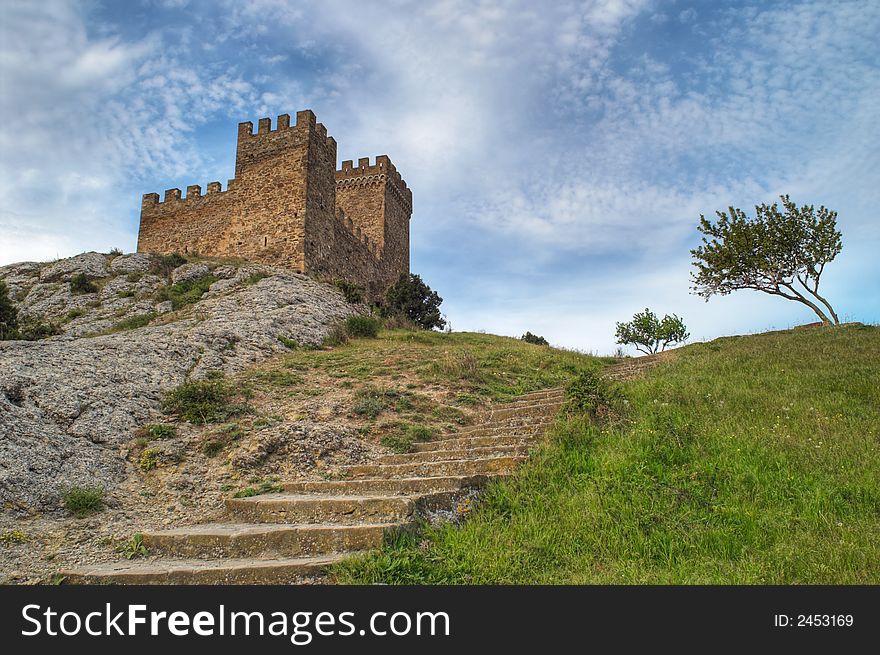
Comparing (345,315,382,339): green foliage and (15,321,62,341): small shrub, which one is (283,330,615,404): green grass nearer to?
(345,315,382,339): green foliage

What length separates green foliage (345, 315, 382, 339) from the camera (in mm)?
19297

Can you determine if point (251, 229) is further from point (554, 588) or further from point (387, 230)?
point (554, 588)

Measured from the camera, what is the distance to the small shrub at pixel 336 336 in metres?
17.6

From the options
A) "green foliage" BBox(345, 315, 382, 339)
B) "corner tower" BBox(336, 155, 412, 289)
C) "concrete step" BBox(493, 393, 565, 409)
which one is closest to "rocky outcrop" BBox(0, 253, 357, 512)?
"green foliage" BBox(345, 315, 382, 339)

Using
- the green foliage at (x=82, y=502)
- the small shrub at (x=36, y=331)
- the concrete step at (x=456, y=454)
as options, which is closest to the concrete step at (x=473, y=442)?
the concrete step at (x=456, y=454)

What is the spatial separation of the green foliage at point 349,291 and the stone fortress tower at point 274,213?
2.62ft

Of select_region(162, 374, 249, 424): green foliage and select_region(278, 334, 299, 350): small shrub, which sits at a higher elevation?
select_region(278, 334, 299, 350): small shrub

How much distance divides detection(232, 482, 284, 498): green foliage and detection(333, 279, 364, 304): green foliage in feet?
50.4

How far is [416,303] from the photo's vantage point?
25062 mm

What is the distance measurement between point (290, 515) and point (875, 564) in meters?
5.25

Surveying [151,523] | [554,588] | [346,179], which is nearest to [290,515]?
[151,523]

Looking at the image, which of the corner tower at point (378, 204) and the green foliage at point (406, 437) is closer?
the green foliage at point (406, 437)

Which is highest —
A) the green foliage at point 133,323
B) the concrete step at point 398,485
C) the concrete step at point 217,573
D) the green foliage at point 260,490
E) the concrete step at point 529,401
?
the green foliage at point 133,323

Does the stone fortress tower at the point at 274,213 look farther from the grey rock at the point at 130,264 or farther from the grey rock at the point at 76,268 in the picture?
the grey rock at the point at 76,268
